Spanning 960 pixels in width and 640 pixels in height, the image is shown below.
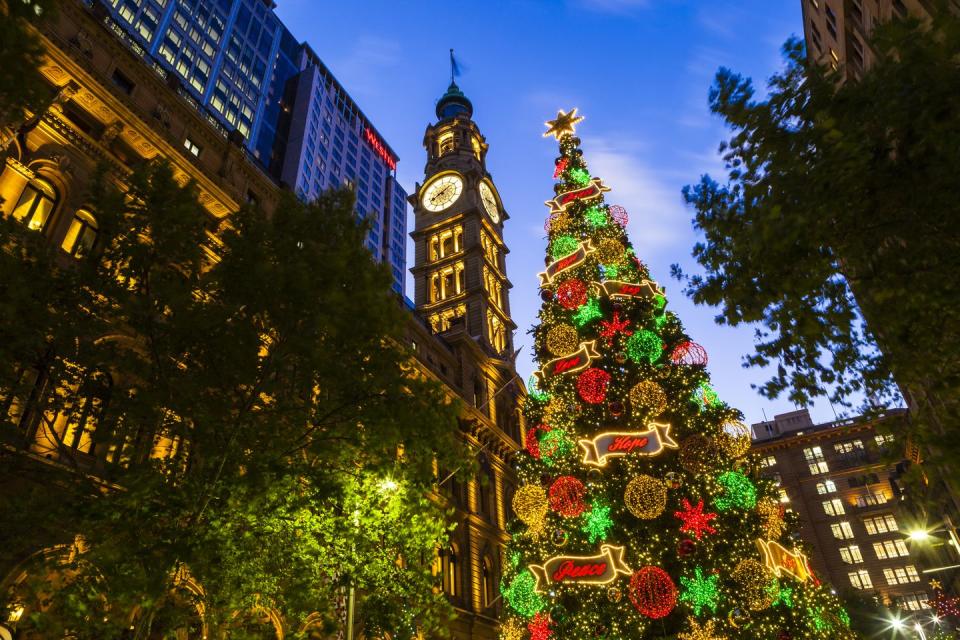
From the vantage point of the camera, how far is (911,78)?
7.01m

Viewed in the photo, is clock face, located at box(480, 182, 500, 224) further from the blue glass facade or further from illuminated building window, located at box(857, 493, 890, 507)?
illuminated building window, located at box(857, 493, 890, 507)

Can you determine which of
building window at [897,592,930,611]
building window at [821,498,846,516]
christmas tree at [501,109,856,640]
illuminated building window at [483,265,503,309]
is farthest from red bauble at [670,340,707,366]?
building window at [821,498,846,516]

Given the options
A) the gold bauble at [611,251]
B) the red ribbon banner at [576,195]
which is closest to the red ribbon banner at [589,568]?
the gold bauble at [611,251]

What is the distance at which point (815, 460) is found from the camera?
7450cm

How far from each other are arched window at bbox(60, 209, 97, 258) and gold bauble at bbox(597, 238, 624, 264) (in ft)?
51.0

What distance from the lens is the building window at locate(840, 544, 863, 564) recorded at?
65062mm

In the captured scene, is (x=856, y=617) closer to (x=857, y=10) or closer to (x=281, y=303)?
(x=857, y=10)

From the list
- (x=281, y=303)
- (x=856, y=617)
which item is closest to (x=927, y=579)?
(x=856, y=617)

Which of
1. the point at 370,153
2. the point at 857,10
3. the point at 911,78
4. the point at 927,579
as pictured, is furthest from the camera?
the point at 370,153

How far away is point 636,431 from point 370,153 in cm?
9765

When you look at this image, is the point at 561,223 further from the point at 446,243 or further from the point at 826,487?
the point at 826,487

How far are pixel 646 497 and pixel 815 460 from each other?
239 feet

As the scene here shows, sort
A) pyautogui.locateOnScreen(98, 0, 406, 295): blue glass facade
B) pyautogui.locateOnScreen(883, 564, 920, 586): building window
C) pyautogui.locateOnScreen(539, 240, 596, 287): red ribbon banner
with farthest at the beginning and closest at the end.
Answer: pyautogui.locateOnScreen(98, 0, 406, 295): blue glass facade, pyautogui.locateOnScreen(883, 564, 920, 586): building window, pyautogui.locateOnScreen(539, 240, 596, 287): red ribbon banner

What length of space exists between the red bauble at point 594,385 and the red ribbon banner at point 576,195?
7.87 m
